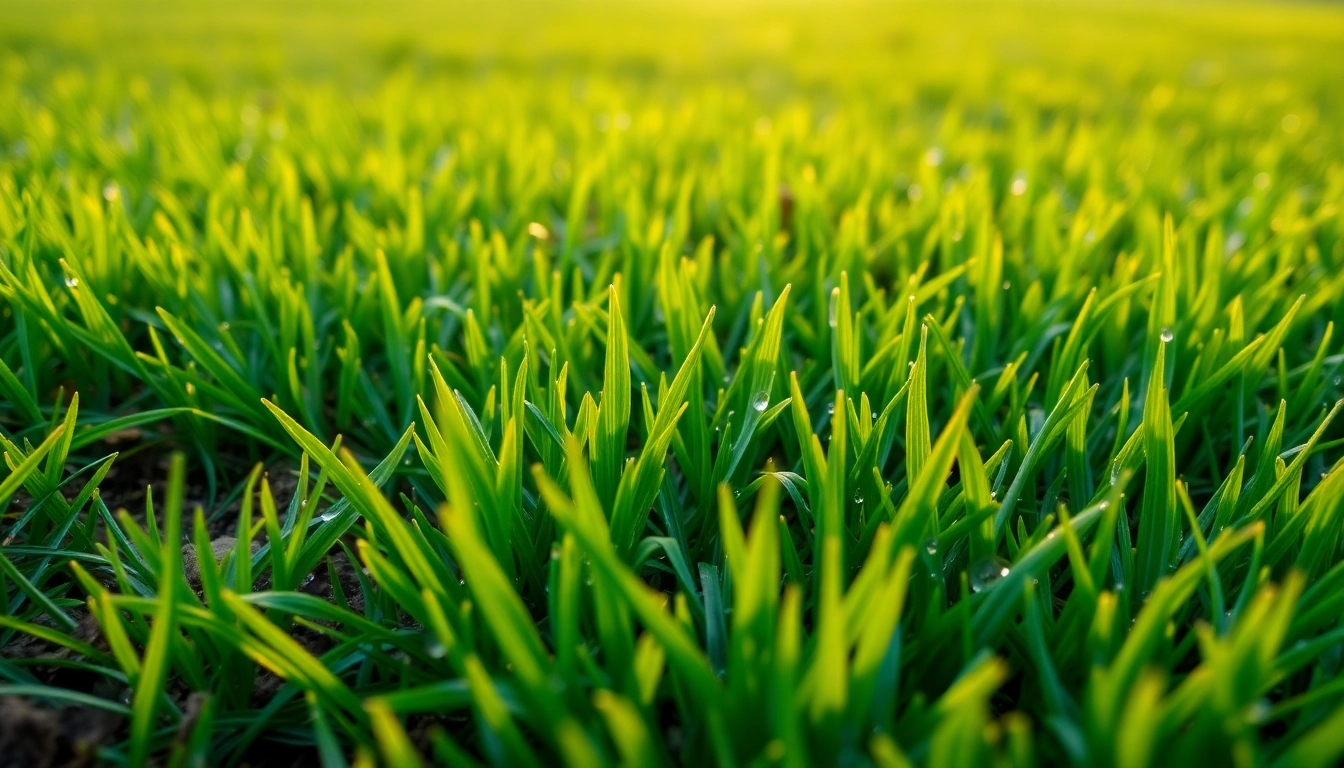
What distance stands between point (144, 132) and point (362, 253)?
1028 mm

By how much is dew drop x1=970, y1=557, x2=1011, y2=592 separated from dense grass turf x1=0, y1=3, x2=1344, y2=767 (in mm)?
23

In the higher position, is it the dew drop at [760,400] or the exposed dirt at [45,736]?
the dew drop at [760,400]

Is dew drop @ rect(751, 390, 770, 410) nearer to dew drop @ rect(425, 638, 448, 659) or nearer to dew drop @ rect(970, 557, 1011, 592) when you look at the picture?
dew drop @ rect(970, 557, 1011, 592)

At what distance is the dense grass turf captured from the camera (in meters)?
0.64

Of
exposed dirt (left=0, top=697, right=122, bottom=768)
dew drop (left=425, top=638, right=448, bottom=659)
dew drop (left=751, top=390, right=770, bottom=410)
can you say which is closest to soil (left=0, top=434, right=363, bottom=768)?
exposed dirt (left=0, top=697, right=122, bottom=768)

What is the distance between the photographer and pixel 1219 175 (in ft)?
7.20

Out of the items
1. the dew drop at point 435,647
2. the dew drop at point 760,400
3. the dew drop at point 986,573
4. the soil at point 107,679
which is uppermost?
the dew drop at point 760,400

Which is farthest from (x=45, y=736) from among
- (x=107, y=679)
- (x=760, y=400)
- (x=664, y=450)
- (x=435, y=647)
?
(x=760, y=400)

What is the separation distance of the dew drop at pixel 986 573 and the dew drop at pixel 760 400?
285mm

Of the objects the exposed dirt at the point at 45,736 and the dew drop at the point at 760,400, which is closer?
the exposed dirt at the point at 45,736

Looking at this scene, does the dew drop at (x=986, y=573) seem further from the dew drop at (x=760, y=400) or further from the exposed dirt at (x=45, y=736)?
the exposed dirt at (x=45, y=736)

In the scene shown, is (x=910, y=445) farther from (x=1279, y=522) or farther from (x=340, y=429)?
(x=340, y=429)

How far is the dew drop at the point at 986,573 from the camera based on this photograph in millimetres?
799

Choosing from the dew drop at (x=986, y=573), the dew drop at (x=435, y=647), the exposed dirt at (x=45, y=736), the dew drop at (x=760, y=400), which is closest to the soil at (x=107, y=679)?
the exposed dirt at (x=45, y=736)
